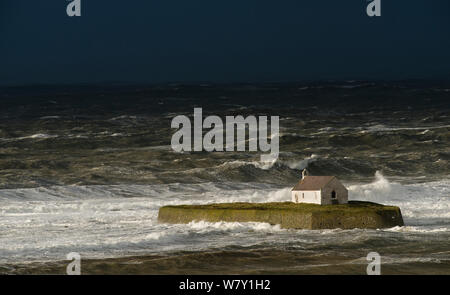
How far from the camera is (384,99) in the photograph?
12694 cm

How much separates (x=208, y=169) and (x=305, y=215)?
31.8 meters

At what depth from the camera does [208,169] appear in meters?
64.8

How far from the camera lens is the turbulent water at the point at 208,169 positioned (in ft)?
100.0

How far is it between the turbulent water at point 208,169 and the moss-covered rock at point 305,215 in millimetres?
542

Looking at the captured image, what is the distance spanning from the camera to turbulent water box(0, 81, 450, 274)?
30.5 meters

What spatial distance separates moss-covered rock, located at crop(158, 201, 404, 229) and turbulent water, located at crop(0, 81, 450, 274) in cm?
54

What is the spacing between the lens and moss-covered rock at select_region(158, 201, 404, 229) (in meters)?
33.1

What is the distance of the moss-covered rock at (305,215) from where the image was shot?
33.1 m

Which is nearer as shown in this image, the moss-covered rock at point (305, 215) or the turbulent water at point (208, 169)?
the turbulent water at point (208, 169)

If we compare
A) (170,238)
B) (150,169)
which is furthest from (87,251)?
(150,169)

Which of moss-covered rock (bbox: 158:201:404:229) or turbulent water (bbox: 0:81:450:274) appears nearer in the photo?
turbulent water (bbox: 0:81:450:274)

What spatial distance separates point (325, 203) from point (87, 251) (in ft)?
29.9

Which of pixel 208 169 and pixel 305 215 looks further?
pixel 208 169
